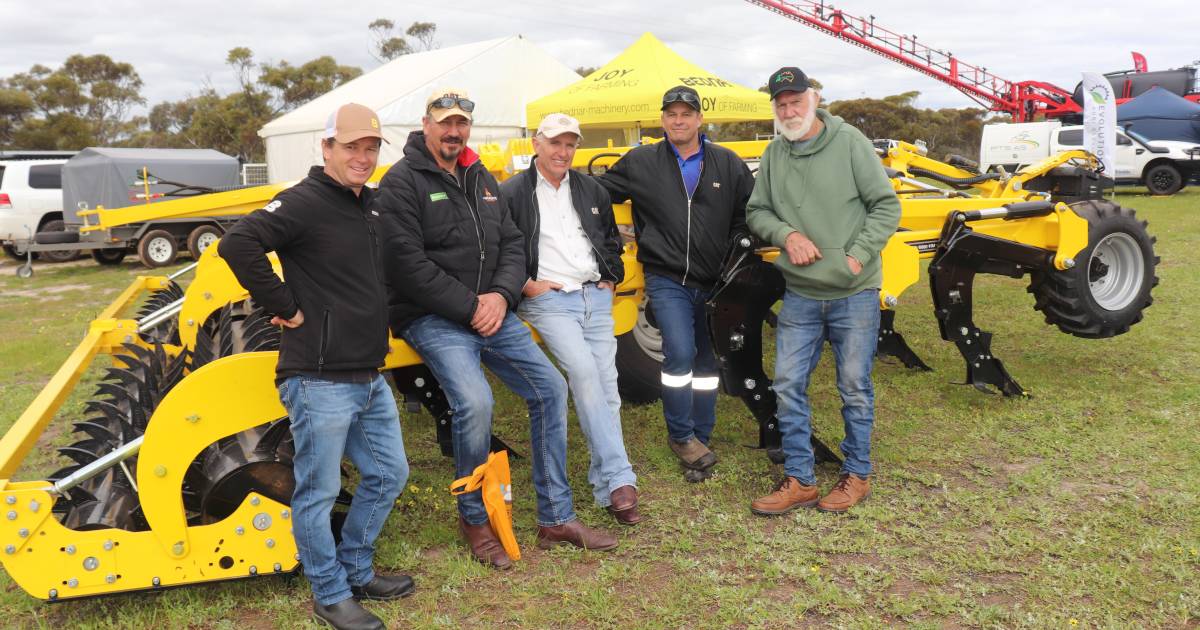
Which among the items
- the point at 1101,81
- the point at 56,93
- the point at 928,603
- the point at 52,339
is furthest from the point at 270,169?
the point at 56,93

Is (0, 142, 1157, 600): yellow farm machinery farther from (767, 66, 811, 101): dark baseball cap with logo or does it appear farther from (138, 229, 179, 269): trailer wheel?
(138, 229, 179, 269): trailer wheel

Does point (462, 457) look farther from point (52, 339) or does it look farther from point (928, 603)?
point (52, 339)

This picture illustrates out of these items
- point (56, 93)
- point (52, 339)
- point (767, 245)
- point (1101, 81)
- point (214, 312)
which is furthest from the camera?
point (56, 93)

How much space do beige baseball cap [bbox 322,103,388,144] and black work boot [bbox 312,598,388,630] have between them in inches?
63.2

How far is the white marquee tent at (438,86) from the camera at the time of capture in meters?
19.6

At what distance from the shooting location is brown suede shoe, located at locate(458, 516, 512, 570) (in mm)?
3498

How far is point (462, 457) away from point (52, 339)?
6.79 m

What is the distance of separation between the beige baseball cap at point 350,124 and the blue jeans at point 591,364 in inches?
49.6

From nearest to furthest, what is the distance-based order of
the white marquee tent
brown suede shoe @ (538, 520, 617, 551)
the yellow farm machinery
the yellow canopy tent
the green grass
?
the yellow farm machinery, the green grass, brown suede shoe @ (538, 520, 617, 551), the yellow canopy tent, the white marquee tent

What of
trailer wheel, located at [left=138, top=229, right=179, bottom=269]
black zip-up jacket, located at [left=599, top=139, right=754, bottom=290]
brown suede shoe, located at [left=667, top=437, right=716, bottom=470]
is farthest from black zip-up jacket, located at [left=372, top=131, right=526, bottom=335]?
trailer wheel, located at [left=138, top=229, right=179, bottom=269]

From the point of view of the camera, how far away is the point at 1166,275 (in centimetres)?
901

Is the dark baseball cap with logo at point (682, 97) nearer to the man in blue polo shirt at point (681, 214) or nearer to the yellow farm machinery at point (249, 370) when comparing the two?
the man in blue polo shirt at point (681, 214)

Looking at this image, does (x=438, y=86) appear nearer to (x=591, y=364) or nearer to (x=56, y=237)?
(x=56, y=237)

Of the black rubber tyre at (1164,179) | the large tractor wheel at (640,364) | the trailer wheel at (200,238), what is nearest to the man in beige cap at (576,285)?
the large tractor wheel at (640,364)
